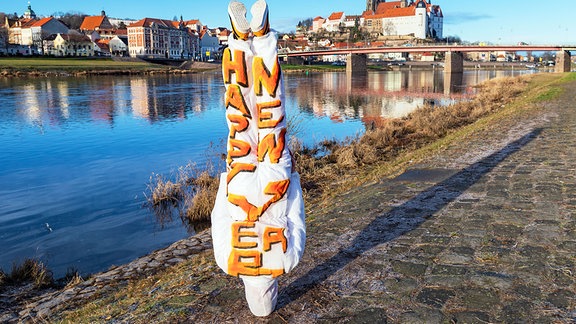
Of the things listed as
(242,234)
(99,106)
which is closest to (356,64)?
(99,106)

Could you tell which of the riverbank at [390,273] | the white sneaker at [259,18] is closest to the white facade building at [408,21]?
the riverbank at [390,273]

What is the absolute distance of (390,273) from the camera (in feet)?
16.9

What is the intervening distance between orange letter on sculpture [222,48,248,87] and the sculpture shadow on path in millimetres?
2136

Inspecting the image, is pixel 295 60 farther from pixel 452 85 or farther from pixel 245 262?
pixel 245 262

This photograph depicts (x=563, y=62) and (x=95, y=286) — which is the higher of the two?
(x=563, y=62)

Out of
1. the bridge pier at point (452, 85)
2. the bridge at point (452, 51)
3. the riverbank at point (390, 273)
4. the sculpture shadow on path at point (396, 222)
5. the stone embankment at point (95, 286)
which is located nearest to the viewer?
the riverbank at point (390, 273)

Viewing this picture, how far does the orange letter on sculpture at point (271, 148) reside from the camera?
13.2ft

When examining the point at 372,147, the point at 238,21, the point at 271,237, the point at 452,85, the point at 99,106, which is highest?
the point at 238,21

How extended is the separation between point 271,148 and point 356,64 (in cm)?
9749

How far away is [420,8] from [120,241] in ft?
648

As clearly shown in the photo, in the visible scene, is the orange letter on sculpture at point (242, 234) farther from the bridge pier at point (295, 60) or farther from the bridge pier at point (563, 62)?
the bridge pier at point (295, 60)

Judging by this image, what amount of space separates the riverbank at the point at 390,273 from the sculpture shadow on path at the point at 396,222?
0.02 metres

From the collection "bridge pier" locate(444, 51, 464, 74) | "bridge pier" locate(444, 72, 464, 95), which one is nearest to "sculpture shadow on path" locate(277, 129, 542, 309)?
"bridge pier" locate(444, 72, 464, 95)

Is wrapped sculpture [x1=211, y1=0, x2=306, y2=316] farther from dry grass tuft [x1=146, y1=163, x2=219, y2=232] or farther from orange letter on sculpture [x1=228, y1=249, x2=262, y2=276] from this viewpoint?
A: dry grass tuft [x1=146, y1=163, x2=219, y2=232]
